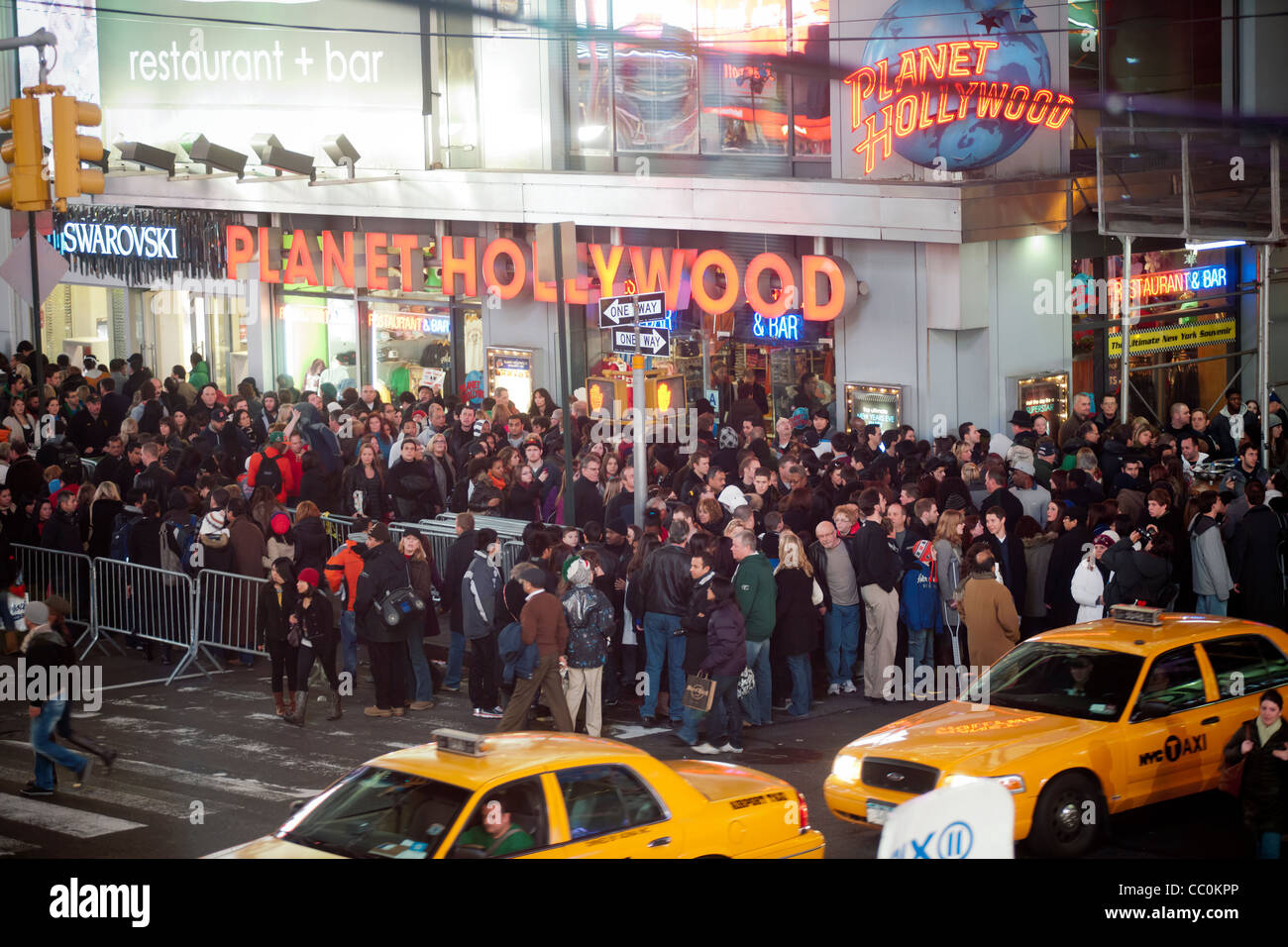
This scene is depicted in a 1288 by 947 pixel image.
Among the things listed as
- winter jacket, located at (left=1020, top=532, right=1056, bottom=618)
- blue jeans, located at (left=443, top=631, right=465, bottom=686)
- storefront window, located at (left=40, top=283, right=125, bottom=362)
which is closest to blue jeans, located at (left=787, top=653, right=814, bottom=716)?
winter jacket, located at (left=1020, top=532, right=1056, bottom=618)

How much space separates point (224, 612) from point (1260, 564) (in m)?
9.83

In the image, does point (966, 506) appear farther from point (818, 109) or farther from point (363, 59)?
point (363, 59)

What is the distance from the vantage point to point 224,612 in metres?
16.4

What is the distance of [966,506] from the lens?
53.7ft

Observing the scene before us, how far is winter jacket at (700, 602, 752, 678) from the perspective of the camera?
13.1 meters

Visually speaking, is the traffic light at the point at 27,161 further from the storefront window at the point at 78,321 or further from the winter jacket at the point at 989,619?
the storefront window at the point at 78,321

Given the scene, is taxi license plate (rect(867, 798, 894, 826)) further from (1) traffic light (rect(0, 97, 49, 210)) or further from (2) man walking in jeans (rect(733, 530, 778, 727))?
(1) traffic light (rect(0, 97, 49, 210))

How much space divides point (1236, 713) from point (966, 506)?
535 centimetres

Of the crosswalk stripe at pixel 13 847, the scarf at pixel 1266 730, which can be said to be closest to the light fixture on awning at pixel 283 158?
the crosswalk stripe at pixel 13 847

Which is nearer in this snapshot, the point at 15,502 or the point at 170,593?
the point at 170,593

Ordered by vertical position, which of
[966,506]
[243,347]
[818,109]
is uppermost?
[818,109]

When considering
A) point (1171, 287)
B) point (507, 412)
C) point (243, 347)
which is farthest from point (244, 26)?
point (1171, 287)

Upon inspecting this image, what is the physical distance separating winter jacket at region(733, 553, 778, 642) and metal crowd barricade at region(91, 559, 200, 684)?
5783mm

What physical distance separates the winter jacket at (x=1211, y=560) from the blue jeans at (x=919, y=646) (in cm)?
245
